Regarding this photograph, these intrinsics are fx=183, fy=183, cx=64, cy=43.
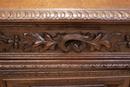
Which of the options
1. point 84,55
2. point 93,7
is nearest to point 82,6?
point 93,7

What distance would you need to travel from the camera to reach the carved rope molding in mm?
427

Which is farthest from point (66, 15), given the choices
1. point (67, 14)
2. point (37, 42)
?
point (37, 42)

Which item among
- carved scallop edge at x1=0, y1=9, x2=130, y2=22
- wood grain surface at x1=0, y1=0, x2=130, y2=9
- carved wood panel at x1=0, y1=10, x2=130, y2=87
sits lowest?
carved wood panel at x1=0, y1=10, x2=130, y2=87

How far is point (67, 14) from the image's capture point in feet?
1.41

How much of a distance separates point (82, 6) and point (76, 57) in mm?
139

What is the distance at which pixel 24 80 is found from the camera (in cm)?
55

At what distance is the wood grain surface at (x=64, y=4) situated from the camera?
46cm

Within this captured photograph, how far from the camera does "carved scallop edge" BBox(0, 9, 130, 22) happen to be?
0.43 m

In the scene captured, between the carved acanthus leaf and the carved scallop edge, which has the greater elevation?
the carved scallop edge

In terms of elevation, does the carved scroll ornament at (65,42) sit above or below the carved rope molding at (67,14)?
below

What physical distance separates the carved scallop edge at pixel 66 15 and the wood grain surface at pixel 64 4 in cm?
3

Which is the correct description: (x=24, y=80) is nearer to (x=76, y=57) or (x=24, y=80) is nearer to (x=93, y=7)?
(x=76, y=57)

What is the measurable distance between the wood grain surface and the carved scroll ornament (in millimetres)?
71

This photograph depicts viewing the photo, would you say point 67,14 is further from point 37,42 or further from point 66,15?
point 37,42
